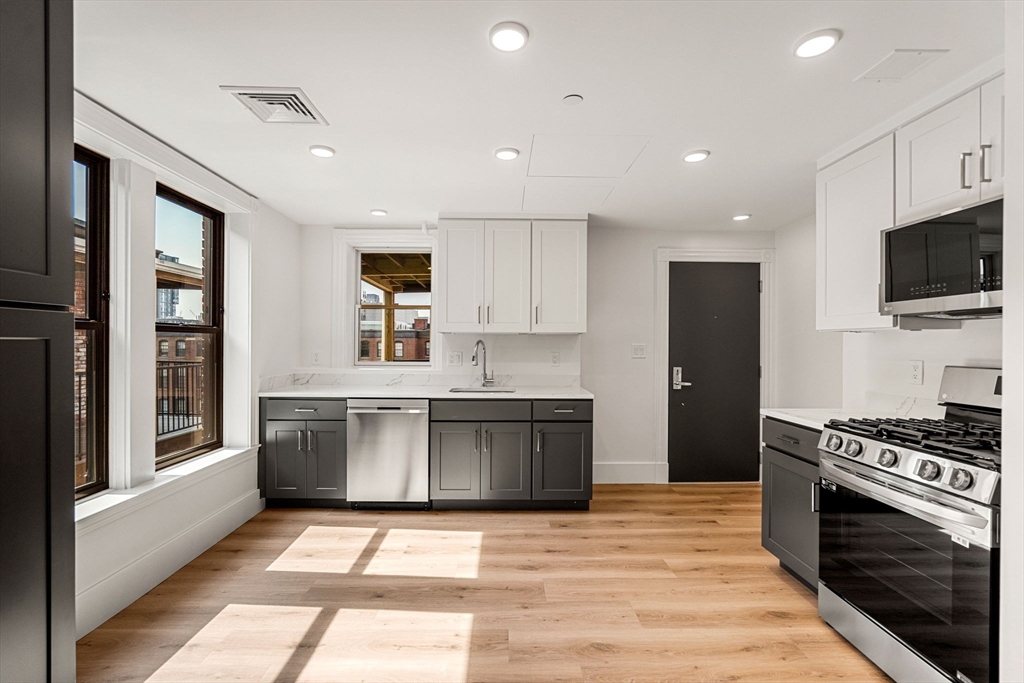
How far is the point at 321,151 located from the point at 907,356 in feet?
10.9

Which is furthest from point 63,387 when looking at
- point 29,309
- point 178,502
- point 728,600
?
point 728,600

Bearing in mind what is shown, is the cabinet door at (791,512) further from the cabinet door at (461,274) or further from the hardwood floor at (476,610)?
the cabinet door at (461,274)

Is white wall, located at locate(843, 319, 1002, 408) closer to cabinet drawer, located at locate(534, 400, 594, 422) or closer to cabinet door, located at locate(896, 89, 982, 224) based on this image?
cabinet door, located at locate(896, 89, 982, 224)

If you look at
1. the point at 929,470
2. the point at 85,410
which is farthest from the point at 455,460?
the point at 929,470

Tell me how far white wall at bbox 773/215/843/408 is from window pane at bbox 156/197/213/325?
4574 millimetres

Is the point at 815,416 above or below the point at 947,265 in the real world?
below

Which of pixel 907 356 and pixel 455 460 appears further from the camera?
pixel 455 460

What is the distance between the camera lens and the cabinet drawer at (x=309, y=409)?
391 centimetres

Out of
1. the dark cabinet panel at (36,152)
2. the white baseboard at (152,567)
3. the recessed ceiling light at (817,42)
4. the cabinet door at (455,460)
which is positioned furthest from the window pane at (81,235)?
the recessed ceiling light at (817,42)

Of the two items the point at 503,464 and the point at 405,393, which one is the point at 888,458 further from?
the point at 405,393

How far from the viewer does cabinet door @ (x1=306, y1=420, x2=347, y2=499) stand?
392 centimetres

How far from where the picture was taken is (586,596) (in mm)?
2611

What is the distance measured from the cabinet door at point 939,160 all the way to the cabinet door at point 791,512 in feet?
4.19

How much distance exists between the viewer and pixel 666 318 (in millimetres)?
4777
